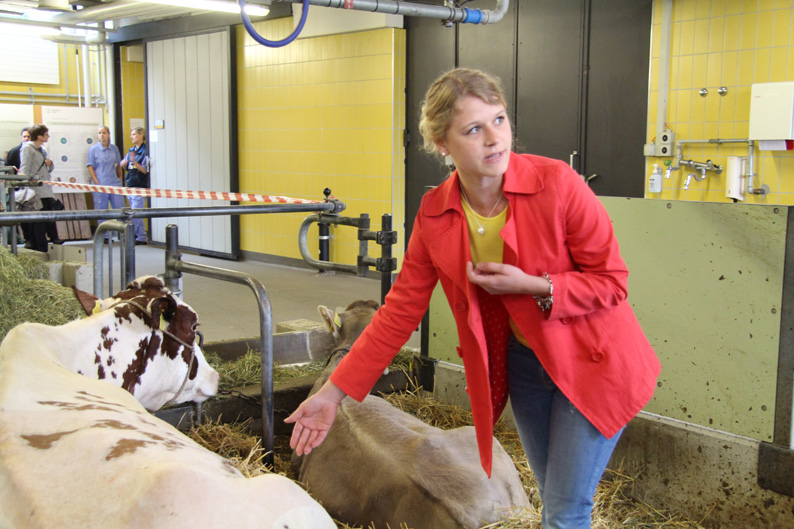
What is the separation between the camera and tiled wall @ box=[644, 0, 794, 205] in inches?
225

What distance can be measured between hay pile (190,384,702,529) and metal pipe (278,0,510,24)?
9.79 ft

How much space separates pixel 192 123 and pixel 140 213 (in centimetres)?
881

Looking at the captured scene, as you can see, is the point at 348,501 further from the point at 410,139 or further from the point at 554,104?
the point at 410,139

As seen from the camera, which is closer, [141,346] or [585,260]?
[585,260]

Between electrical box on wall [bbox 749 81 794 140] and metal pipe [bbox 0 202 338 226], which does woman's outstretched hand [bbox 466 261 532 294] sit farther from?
electrical box on wall [bbox 749 81 794 140]

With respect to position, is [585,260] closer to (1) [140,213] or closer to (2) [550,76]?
(1) [140,213]

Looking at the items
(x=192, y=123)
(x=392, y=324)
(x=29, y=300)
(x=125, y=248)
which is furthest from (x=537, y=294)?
(x=192, y=123)

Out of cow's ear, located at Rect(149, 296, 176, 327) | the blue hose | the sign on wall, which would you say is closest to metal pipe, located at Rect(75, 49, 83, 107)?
the sign on wall

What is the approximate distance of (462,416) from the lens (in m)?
3.84

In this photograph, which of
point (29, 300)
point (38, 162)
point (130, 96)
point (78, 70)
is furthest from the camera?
point (78, 70)

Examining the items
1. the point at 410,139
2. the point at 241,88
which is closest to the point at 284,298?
the point at 410,139

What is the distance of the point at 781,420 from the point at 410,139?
6.63m

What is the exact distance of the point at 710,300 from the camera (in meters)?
3.01

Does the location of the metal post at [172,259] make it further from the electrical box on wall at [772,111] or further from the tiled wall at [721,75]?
the electrical box on wall at [772,111]
